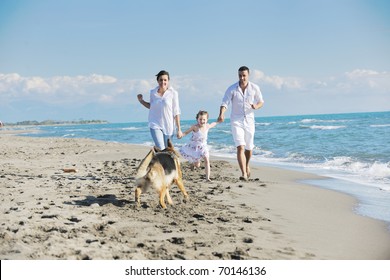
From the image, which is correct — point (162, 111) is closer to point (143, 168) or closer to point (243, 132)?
point (143, 168)

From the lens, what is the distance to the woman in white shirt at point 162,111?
22.8 ft

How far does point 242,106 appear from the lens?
8367mm

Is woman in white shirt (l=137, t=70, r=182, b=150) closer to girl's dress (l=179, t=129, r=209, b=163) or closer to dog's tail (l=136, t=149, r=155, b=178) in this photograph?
girl's dress (l=179, t=129, r=209, b=163)

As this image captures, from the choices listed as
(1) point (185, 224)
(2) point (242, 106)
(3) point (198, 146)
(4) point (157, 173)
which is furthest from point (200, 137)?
Answer: (1) point (185, 224)

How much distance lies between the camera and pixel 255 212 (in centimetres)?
573

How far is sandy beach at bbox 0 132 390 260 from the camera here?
12.9 ft

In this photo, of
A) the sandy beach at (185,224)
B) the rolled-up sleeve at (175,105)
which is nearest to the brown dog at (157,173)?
the sandy beach at (185,224)

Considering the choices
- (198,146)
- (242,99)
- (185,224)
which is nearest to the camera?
(185,224)

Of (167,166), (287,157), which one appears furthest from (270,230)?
(287,157)

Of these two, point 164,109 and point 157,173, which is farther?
point 164,109

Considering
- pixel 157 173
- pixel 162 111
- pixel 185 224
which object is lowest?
pixel 185 224

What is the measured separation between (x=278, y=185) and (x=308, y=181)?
1299mm

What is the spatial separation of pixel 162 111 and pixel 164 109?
0.16ft
